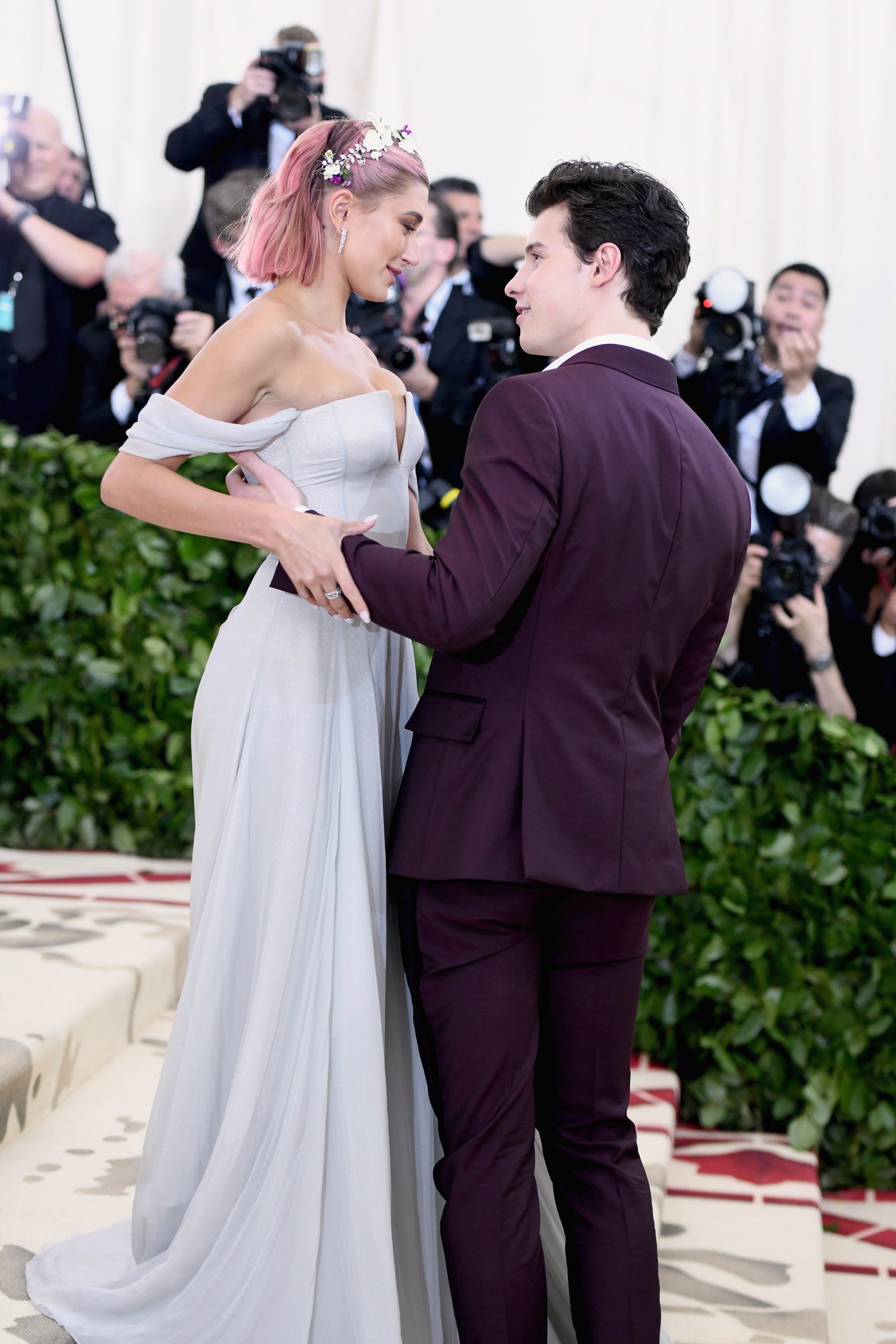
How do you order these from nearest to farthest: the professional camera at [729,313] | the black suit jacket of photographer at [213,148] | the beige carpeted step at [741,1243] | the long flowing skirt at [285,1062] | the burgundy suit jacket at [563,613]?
1. the burgundy suit jacket at [563,613]
2. the long flowing skirt at [285,1062]
3. the beige carpeted step at [741,1243]
4. the professional camera at [729,313]
5. the black suit jacket of photographer at [213,148]

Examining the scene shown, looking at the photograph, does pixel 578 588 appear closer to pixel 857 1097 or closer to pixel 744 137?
pixel 857 1097

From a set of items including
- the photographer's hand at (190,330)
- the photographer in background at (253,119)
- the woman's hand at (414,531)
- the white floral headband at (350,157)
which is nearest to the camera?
the white floral headband at (350,157)

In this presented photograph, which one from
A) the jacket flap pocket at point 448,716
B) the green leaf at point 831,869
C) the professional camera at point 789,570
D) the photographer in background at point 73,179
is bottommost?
the green leaf at point 831,869

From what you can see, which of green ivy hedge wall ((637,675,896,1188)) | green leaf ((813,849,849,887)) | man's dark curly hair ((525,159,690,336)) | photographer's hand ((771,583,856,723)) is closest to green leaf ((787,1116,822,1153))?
green ivy hedge wall ((637,675,896,1188))

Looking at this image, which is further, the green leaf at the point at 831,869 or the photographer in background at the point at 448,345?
the photographer in background at the point at 448,345

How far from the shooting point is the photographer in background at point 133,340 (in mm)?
3699

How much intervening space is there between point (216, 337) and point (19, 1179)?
140cm

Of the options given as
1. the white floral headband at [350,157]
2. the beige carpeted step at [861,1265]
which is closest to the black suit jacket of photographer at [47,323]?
the white floral headband at [350,157]

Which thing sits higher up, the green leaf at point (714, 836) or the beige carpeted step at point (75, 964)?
the green leaf at point (714, 836)

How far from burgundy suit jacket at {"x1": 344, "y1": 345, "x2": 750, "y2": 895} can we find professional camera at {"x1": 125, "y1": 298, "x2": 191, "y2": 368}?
2336 mm

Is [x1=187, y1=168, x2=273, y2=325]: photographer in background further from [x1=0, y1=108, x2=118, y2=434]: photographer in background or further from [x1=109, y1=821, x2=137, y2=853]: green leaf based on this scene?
[x1=109, y1=821, x2=137, y2=853]: green leaf

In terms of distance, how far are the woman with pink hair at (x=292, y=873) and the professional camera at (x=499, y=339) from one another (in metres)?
1.79

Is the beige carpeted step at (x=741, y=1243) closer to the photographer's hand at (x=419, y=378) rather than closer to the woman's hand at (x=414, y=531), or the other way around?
the woman's hand at (x=414, y=531)

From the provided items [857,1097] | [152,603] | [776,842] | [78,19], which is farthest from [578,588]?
[78,19]
